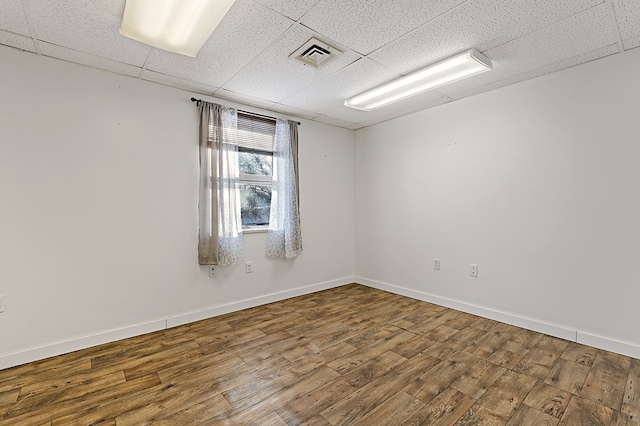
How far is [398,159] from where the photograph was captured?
4.08m

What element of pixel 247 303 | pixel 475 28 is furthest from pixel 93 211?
pixel 475 28

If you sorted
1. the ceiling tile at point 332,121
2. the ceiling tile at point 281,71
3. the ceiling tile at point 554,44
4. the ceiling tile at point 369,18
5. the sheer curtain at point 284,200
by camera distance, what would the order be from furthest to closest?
the ceiling tile at point 332,121 < the sheer curtain at point 284,200 < the ceiling tile at point 281,71 < the ceiling tile at point 554,44 < the ceiling tile at point 369,18

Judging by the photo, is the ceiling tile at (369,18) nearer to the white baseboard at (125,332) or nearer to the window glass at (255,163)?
the window glass at (255,163)

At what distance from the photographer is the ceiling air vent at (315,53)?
2250mm

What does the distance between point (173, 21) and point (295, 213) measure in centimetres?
241

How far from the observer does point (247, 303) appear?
11.6ft

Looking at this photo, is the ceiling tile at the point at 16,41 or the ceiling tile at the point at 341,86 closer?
the ceiling tile at the point at 16,41

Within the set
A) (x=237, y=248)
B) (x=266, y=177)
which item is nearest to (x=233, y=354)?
(x=237, y=248)

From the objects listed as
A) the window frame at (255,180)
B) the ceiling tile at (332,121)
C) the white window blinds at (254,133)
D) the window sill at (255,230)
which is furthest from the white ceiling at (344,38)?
the window sill at (255,230)

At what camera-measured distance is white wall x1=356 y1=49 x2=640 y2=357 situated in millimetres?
2410

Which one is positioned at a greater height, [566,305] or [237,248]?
[237,248]

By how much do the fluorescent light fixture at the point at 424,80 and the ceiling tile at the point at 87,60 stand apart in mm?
2135

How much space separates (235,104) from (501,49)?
2.67 m

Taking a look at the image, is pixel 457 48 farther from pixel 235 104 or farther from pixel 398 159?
pixel 235 104
